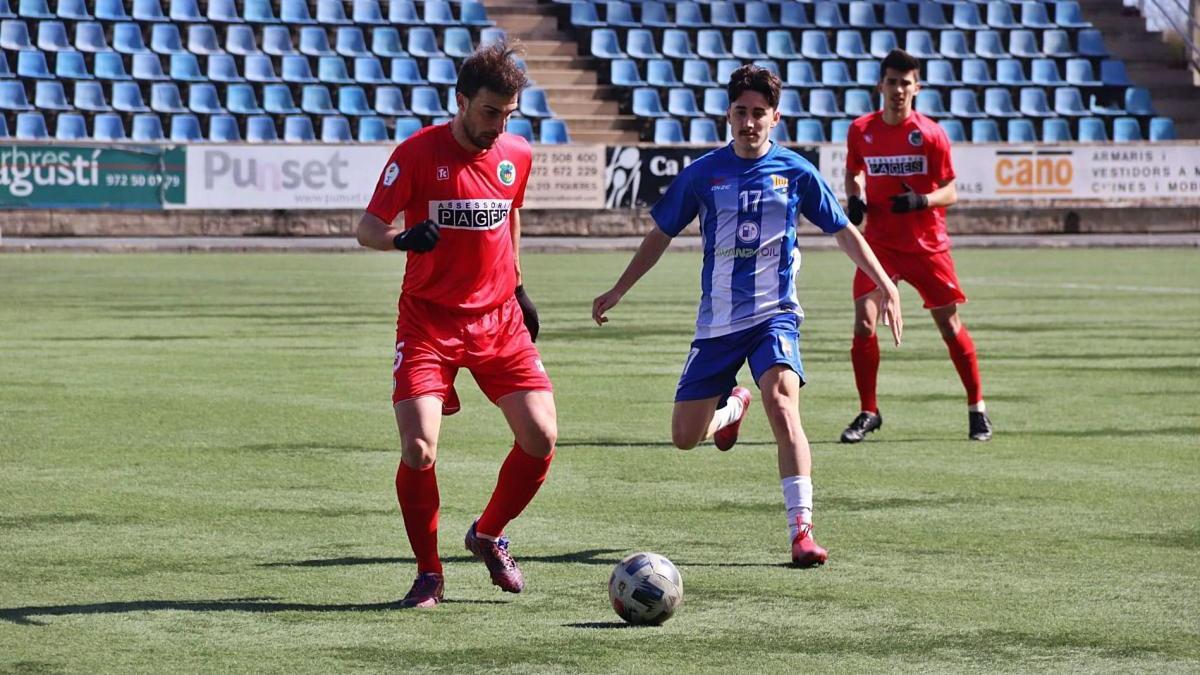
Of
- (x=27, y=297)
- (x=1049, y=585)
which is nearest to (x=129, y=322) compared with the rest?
(x=27, y=297)

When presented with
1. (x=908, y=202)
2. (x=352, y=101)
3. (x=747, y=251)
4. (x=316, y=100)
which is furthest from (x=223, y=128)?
(x=747, y=251)

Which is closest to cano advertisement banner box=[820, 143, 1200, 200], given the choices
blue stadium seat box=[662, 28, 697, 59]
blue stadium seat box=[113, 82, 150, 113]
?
blue stadium seat box=[662, 28, 697, 59]

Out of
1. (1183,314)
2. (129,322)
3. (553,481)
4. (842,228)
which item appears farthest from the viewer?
(1183,314)

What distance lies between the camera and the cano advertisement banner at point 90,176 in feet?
104

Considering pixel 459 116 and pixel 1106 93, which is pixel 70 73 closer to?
pixel 1106 93

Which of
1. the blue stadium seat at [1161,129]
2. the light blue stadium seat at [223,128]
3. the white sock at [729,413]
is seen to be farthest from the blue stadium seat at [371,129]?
the white sock at [729,413]

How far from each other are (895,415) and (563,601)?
588 cm

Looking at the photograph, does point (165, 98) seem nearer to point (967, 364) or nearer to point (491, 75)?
point (967, 364)

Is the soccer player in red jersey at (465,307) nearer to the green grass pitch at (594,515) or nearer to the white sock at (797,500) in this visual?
the green grass pitch at (594,515)

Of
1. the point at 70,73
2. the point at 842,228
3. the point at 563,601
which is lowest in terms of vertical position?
the point at 563,601

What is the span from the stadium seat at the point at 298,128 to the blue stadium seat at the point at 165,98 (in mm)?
1762

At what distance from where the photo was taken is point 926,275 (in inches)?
453

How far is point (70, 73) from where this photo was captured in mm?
35062

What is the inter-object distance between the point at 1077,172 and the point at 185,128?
621 inches
